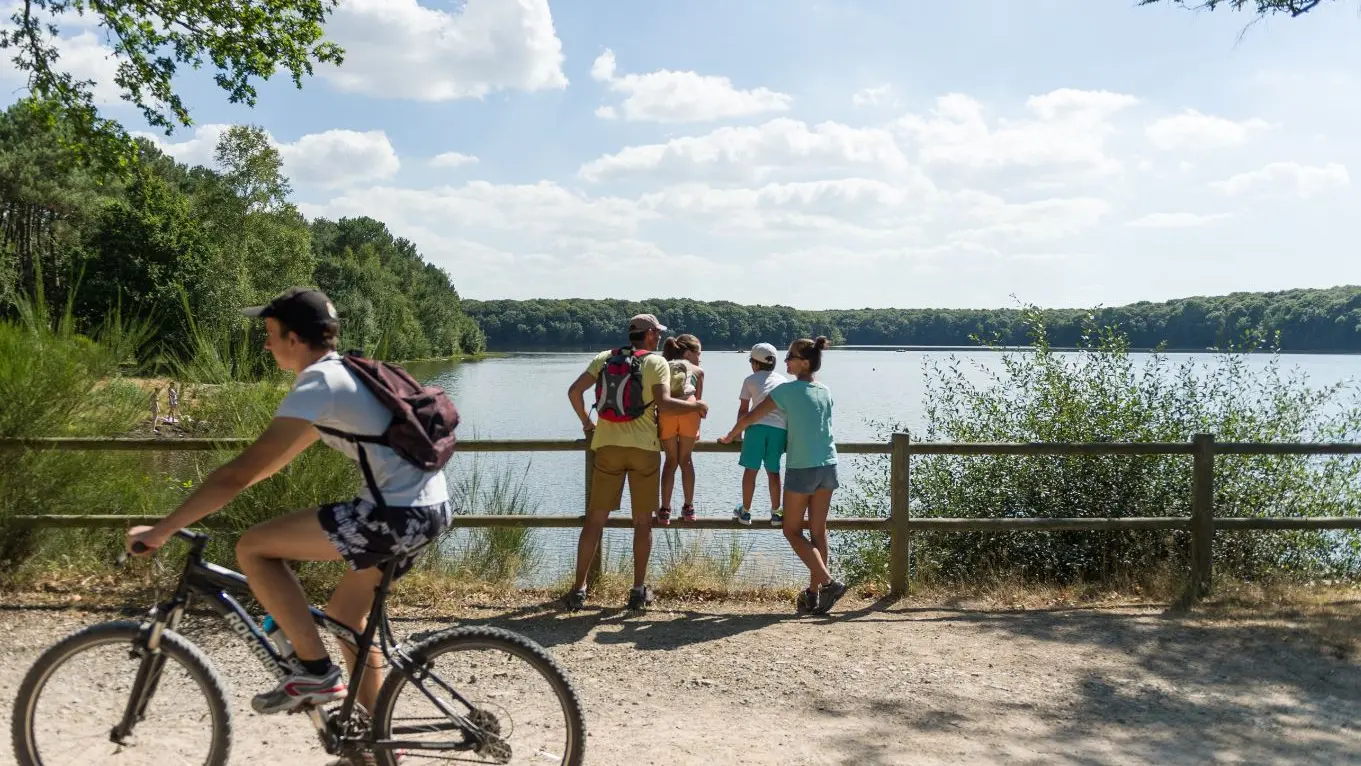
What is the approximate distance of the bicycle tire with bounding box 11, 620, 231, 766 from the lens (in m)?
3.43

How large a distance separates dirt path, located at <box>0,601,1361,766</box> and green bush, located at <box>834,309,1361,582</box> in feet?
4.81

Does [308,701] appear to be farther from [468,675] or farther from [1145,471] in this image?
[1145,471]

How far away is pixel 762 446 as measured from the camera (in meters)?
7.07

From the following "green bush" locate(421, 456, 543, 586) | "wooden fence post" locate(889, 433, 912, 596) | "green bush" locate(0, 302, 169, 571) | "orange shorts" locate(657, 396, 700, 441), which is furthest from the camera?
"green bush" locate(421, 456, 543, 586)

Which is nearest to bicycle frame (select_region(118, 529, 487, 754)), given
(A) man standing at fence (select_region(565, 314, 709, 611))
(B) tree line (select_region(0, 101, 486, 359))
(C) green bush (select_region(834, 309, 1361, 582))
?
(A) man standing at fence (select_region(565, 314, 709, 611))

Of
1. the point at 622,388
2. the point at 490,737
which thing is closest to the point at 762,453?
the point at 622,388

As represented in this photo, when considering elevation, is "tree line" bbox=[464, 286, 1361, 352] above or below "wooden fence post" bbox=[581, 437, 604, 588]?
above

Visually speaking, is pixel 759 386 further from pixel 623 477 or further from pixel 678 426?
pixel 623 477

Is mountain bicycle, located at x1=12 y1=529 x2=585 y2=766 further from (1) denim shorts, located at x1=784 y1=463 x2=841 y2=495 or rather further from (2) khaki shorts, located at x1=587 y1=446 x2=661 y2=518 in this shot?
(1) denim shorts, located at x1=784 y1=463 x2=841 y2=495

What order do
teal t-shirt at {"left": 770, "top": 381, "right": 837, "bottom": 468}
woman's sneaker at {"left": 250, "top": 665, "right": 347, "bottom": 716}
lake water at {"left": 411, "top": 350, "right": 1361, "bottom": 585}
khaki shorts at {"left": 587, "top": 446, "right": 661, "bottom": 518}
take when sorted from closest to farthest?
woman's sneaker at {"left": 250, "top": 665, "right": 347, "bottom": 716}, khaki shorts at {"left": 587, "top": 446, "right": 661, "bottom": 518}, teal t-shirt at {"left": 770, "top": 381, "right": 837, "bottom": 468}, lake water at {"left": 411, "top": 350, "right": 1361, "bottom": 585}

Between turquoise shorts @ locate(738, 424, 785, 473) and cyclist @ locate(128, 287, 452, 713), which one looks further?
turquoise shorts @ locate(738, 424, 785, 473)

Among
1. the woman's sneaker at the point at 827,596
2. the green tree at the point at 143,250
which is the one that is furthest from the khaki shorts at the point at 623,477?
the green tree at the point at 143,250

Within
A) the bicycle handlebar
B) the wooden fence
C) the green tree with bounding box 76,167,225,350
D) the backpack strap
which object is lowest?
the wooden fence

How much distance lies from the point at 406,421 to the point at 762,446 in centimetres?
414
